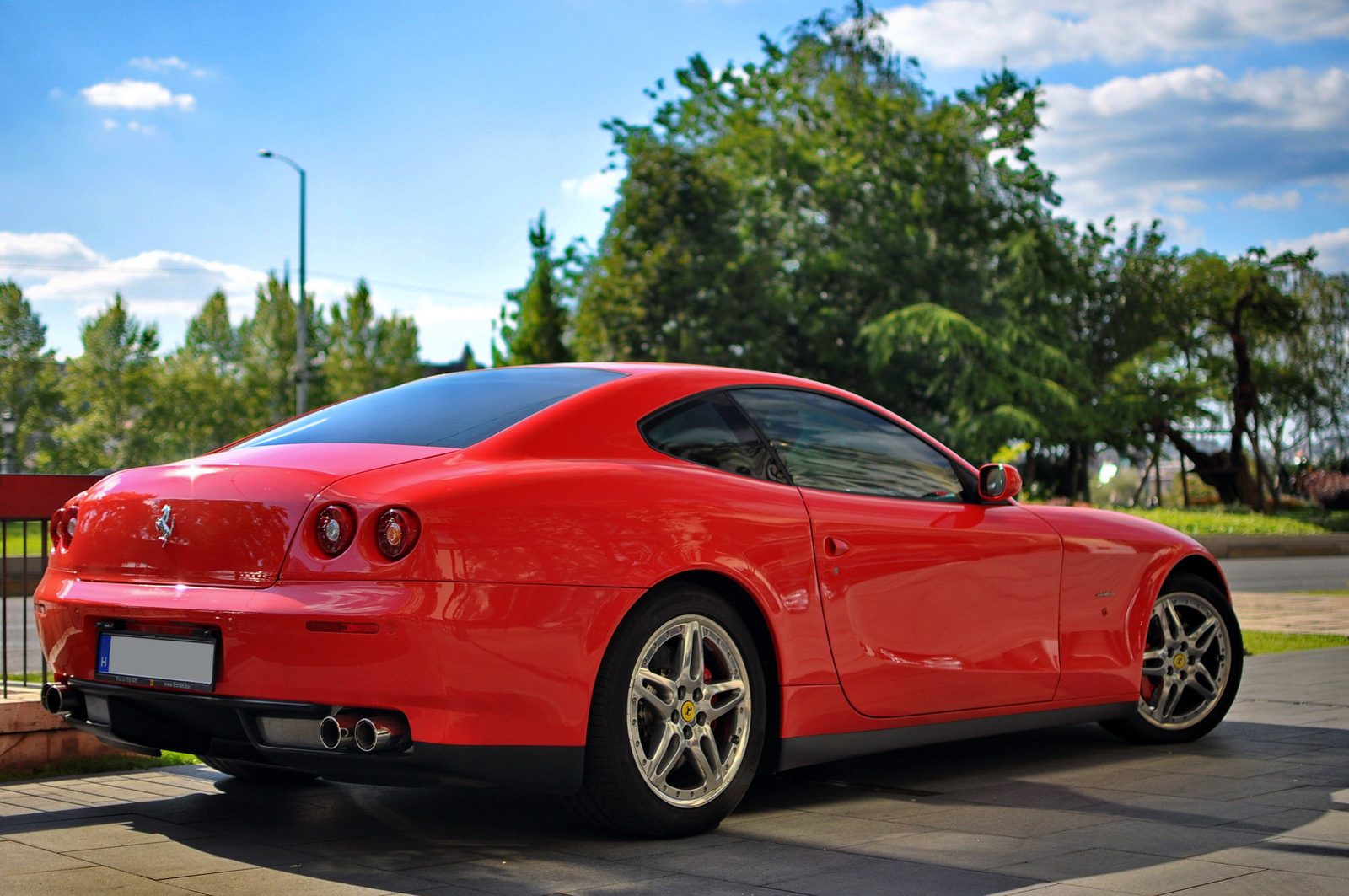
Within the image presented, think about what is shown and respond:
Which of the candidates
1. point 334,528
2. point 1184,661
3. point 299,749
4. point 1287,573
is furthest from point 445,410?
point 1287,573

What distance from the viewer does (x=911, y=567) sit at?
4.48 m

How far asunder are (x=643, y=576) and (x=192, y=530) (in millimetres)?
1216

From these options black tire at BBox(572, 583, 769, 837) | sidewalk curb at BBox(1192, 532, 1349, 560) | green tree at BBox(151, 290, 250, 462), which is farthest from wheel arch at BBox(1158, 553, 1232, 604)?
green tree at BBox(151, 290, 250, 462)

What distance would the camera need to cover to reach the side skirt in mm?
4168

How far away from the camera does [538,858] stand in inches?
142

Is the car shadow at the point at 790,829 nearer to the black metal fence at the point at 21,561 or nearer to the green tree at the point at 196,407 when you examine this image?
the black metal fence at the point at 21,561

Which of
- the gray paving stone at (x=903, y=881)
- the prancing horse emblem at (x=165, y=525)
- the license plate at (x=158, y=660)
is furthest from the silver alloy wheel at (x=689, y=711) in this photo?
the prancing horse emblem at (x=165, y=525)

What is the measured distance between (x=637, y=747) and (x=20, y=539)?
2925mm

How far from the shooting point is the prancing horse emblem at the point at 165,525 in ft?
12.0

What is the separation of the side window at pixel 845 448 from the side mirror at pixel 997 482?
3.7 inches

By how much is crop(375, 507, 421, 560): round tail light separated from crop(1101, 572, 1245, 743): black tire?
3.37 meters

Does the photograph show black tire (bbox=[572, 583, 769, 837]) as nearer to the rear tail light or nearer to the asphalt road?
the rear tail light

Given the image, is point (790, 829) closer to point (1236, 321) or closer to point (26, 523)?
point (26, 523)

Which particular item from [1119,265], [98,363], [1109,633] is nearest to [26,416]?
[98,363]
